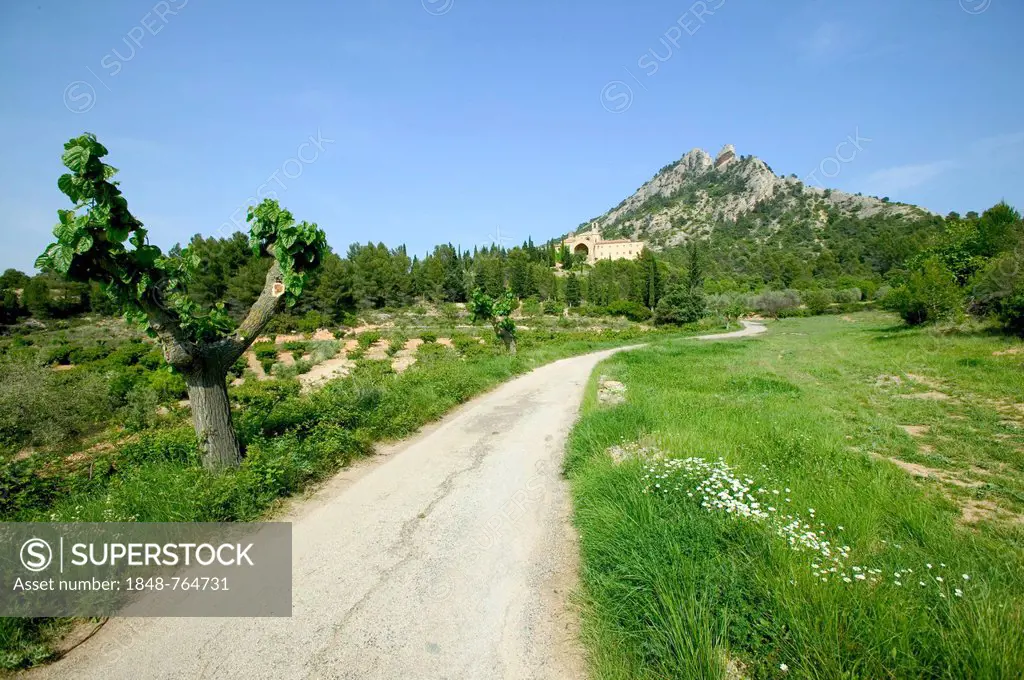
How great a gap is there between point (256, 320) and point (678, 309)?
61604mm

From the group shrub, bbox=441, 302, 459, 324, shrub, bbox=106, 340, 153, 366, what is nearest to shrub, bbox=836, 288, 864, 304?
shrub, bbox=441, 302, 459, 324

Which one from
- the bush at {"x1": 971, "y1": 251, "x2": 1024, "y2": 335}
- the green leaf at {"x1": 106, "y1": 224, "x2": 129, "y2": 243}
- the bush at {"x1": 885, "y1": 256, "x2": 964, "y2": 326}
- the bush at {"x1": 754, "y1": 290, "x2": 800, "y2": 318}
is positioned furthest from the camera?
the bush at {"x1": 754, "y1": 290, "x2": 800, "y2": 318}

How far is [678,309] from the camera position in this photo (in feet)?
201

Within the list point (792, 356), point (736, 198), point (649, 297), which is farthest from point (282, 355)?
point (736, 198)

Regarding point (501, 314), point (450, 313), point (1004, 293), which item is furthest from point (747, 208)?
point (501, 314)

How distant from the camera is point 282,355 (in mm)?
30000

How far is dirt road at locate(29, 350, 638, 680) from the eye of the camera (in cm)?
344

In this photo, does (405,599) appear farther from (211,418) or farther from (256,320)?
(256,320)

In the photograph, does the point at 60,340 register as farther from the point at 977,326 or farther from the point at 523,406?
the point at 977,326

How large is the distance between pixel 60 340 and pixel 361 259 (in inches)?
1720

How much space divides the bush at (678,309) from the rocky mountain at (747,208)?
306 ft

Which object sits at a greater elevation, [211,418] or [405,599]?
[211,418]

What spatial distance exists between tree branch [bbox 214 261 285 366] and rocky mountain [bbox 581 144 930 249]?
15594cm

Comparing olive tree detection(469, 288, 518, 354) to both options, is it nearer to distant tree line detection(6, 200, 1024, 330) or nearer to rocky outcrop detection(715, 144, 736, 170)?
distant tree line detection(6, 200, 1024, 330)
